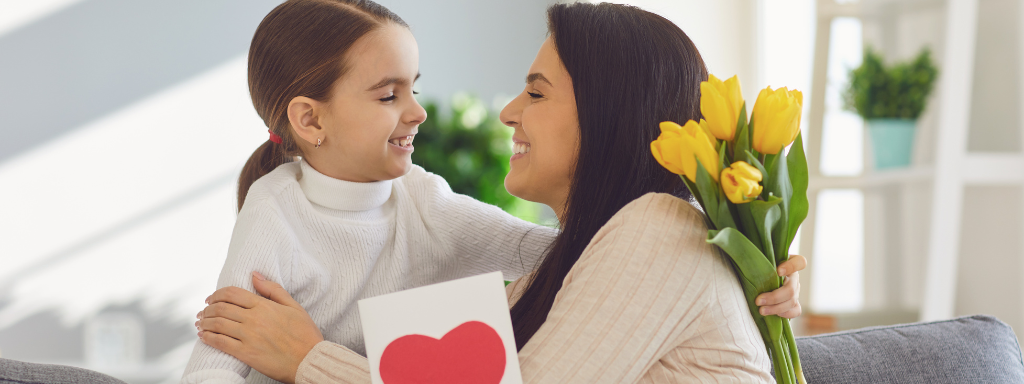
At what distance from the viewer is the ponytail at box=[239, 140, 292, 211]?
1.42 metres

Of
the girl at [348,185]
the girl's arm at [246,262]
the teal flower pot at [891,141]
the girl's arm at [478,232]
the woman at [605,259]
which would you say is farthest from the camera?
the teal flower pot at [891,141]

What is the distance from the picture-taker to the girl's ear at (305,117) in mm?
1295

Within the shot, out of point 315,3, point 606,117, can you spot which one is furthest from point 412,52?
point 606,117

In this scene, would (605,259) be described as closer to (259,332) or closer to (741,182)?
(741,182)

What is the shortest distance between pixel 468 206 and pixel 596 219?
38 centimetres

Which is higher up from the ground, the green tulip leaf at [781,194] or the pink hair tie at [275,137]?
the pink hair tie at [275,137]

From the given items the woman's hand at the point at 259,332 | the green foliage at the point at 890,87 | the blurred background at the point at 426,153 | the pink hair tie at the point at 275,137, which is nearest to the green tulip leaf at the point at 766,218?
the woman's hand at the point at 259,332

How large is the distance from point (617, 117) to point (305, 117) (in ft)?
1.97

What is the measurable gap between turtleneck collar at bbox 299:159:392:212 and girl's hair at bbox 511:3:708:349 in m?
0.39

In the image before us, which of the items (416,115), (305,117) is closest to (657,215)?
(416,115)

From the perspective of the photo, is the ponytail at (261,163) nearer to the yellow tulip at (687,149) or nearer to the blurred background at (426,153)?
the yellow tulip at (687,149)

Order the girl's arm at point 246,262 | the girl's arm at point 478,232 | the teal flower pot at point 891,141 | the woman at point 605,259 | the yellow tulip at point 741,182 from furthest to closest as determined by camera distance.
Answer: the teal flower pot at point 891,141
the girl's arm at point 478,232
the girl's arm at point 246,262
the woman at point 605,259
the yellow tulip at point 741,182

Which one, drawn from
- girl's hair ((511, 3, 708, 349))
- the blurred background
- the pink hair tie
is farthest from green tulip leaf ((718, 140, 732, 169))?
the blurred background

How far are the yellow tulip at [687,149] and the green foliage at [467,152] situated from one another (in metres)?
1.83
